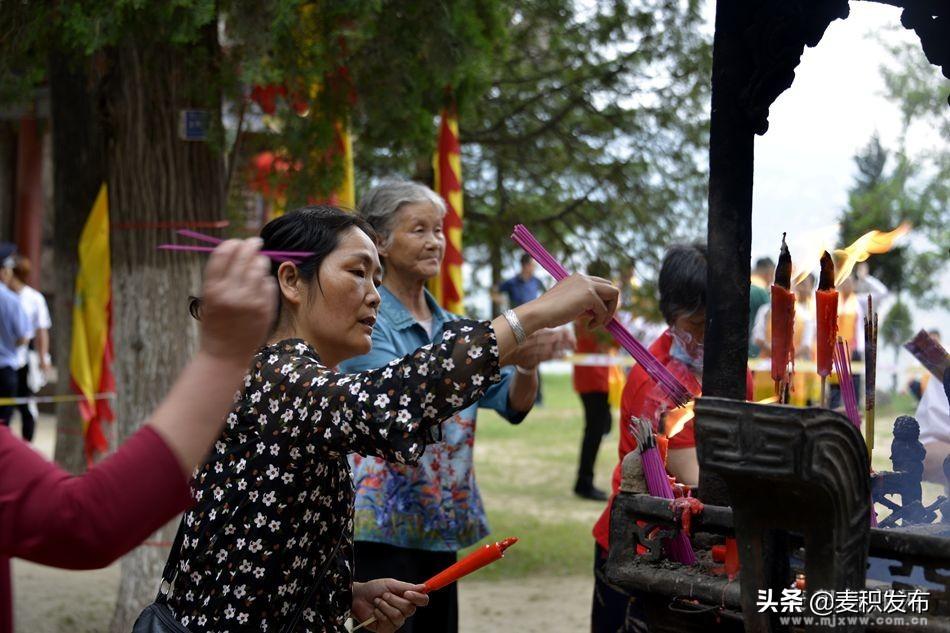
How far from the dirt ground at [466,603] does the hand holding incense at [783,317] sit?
4459mm

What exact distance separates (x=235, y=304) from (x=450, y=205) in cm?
528

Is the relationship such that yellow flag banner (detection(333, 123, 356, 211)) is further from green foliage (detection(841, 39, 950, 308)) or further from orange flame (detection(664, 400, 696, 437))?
green foliage (detection(841, 39, 950, 308))

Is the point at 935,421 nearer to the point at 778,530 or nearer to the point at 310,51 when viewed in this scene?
the point at 778,530

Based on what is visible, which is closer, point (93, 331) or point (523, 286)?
point (93, 331)

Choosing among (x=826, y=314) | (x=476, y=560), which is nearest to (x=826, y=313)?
(x=826, y=314)

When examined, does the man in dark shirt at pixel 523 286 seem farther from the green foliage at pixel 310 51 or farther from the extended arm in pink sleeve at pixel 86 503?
the extended arm in pink sleeve at pixel 86 503

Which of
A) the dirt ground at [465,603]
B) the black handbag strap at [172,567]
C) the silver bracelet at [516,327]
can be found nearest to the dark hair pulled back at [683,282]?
the silver bracelet at [516,327]

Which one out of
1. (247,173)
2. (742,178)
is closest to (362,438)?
(742,178)

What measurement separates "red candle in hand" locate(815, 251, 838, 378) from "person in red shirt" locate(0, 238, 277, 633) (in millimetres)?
1370

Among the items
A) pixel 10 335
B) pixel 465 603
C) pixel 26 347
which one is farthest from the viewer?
pixel 26 347

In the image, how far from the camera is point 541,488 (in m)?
11.0

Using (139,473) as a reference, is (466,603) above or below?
below

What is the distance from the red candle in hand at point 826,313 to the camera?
256cm

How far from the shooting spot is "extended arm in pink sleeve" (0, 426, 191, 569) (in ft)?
5.18
